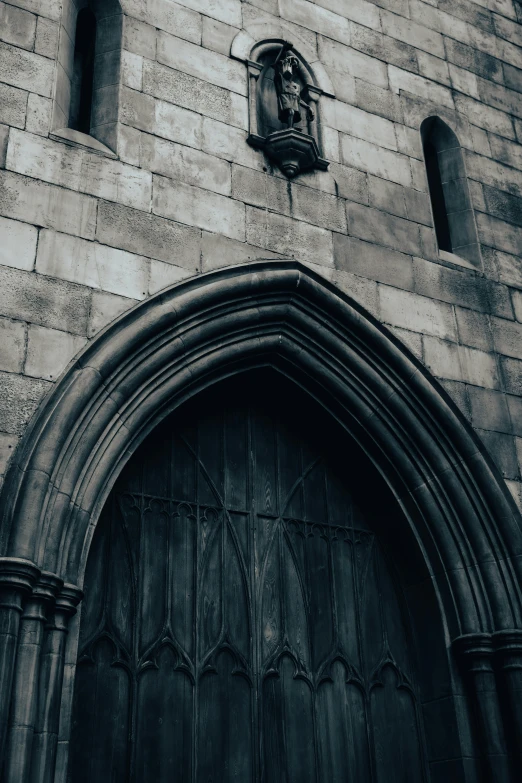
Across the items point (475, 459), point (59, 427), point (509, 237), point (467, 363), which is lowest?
point (59, 427)

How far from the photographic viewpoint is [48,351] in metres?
5.70

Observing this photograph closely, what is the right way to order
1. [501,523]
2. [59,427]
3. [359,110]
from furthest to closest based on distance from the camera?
1. [359,110]
2. [501,523]
3. [59,427]

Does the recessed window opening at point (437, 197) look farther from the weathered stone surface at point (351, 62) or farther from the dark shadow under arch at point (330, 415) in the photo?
the dark shadow under arch at point (330, 415)

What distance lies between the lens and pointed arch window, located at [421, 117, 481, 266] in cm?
818

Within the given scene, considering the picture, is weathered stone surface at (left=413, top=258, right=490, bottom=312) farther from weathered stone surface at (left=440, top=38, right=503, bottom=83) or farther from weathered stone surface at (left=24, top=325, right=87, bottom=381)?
weathered stone surface at (left=24, top=325, right=87, bottom=381)

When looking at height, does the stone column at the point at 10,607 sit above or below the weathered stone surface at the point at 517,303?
below

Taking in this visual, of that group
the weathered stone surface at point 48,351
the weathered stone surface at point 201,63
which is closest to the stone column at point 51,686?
the weathered stone surface at point 48,351

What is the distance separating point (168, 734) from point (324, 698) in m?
1.18

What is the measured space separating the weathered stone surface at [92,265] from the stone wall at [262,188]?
1 centimetres

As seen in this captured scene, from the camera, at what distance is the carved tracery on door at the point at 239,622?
5.75 meters

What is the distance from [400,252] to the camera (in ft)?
→ 24.8

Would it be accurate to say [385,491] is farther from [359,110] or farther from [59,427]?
[359,110]

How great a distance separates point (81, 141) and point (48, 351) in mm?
1683

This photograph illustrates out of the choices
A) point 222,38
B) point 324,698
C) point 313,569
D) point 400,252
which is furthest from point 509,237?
point 324,698
